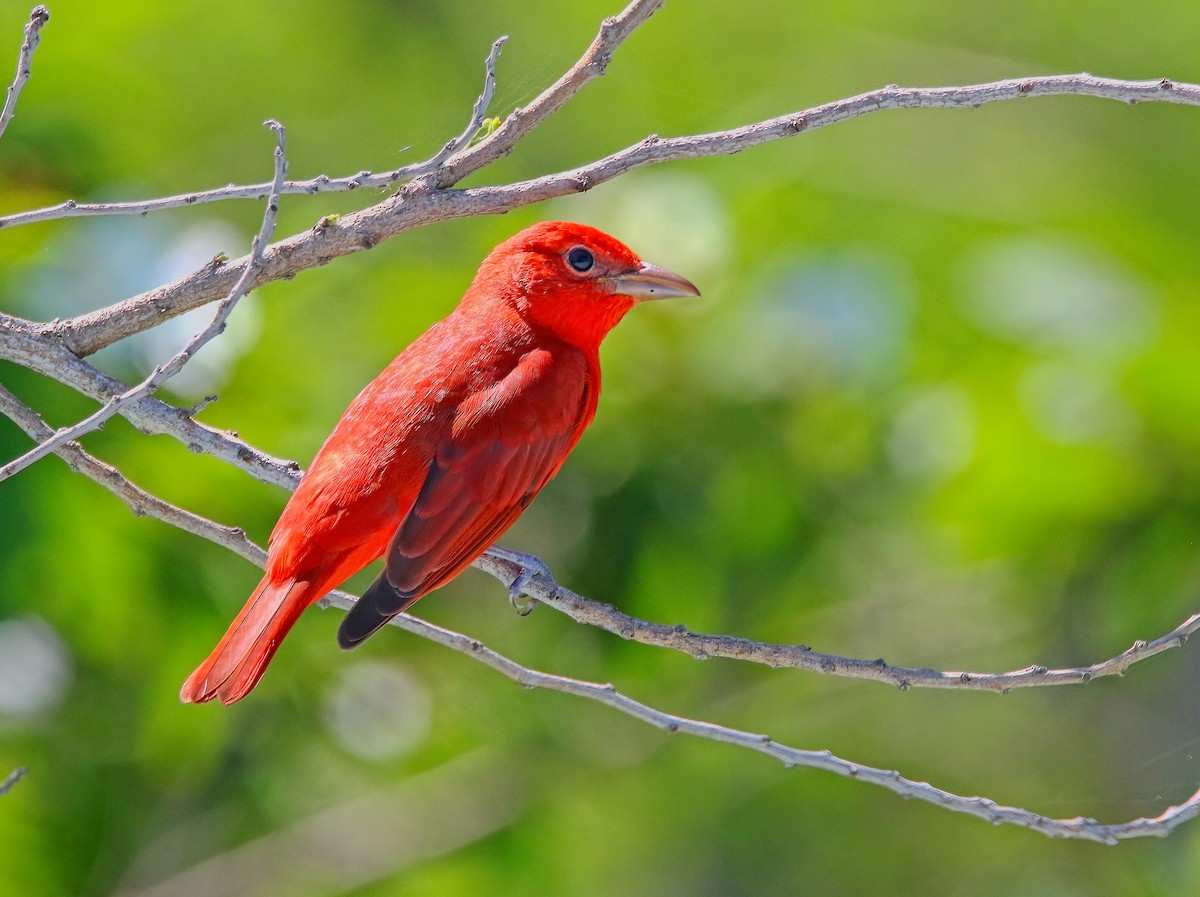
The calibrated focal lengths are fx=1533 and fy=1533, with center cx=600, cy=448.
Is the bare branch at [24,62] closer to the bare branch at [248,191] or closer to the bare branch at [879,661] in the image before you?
the bare branch at [248,191]

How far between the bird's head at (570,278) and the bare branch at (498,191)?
1.04m

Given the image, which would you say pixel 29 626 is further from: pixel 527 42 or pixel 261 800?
pixel 527 42

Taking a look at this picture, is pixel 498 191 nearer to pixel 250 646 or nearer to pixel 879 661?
pixel 250 646

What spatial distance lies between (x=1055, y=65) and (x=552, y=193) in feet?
23.1

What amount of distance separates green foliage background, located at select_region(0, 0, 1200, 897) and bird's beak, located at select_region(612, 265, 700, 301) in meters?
0.81

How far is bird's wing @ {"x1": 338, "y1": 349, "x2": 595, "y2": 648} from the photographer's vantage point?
13.1 ft

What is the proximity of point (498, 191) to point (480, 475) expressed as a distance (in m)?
0.89

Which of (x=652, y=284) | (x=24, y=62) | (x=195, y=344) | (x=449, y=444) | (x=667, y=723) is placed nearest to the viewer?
(x=195, y=344)

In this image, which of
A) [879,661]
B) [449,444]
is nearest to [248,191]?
[449,444]

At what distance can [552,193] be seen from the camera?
3629 millimetres

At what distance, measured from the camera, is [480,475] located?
4188mm

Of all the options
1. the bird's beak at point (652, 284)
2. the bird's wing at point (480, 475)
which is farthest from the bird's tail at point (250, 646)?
the bird's beak at point (652, 284)

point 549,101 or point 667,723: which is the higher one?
point 549,101

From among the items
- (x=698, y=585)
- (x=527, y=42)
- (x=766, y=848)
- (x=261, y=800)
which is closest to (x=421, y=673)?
(x=261, y=800)
